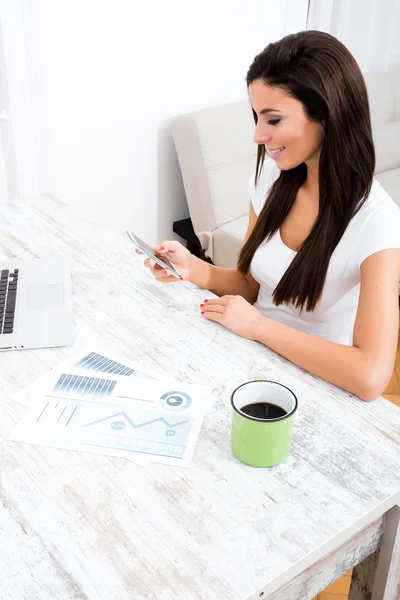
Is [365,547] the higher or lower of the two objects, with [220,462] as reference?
lower

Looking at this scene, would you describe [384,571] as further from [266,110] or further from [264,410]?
[266,110]

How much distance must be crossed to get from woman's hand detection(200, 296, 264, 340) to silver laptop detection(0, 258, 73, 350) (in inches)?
11.1

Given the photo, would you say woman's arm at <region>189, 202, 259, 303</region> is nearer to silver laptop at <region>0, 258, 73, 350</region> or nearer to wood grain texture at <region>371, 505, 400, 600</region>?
silver laptop at <region>0, 258, 73, 350</region>

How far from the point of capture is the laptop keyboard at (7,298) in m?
1.21

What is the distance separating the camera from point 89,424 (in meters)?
0.96

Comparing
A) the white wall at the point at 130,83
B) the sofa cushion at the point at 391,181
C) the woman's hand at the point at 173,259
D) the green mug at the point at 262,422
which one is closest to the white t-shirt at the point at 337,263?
the woman's hand at the point at 173,259

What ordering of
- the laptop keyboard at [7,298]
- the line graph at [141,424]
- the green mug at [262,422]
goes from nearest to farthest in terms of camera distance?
the green mug at [262,422] < the line graph at [141,424] < the laptop keyboard at [7,298]

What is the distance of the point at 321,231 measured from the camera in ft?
4.25

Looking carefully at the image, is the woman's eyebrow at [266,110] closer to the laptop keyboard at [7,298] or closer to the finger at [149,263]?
the finger at [149,263]

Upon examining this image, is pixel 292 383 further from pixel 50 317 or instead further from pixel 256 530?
pixel 50 317

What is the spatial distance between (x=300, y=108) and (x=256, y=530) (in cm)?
80

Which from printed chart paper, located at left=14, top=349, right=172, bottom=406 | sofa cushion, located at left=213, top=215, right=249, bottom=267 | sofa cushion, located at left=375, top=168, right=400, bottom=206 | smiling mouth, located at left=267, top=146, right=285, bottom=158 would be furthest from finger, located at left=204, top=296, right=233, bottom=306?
sofa cushion, located at left=375, top=168, right=400, bottom=206

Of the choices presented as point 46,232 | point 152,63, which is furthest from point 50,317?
point 152,63

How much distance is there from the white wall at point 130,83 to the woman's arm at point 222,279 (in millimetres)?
1156
